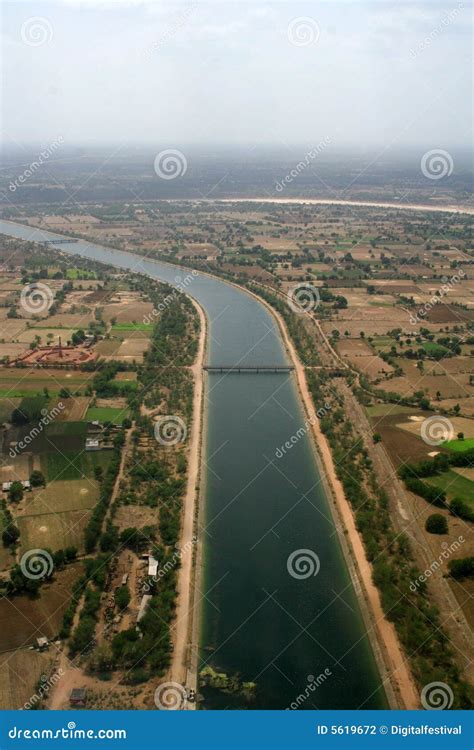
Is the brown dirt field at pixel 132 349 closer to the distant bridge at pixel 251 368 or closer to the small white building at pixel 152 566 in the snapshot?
the distant bridge at pixel 251 368

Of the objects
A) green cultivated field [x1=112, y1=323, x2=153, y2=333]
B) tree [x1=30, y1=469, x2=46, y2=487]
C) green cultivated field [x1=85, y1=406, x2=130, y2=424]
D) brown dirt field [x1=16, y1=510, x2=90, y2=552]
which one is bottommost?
brown dirt field [x1=16, y1=510, x2=90, y2=552]

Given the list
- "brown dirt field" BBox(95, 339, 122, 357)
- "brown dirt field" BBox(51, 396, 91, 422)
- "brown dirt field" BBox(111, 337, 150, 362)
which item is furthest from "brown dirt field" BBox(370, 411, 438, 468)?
"brown dirt field" BBox(95, 339, 122, 357)

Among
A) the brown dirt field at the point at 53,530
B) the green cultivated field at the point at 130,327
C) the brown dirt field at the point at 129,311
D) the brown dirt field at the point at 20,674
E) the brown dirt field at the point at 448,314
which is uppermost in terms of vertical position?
the brown dirt field at the point at 448,314

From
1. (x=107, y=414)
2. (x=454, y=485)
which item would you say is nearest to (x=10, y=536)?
(x=107, y=414)

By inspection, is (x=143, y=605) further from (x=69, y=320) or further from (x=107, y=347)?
(x=69, y=320)

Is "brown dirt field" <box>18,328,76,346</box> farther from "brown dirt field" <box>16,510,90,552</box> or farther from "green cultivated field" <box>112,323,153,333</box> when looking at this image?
"brown dirt field" <box>16,510,90,552</box>

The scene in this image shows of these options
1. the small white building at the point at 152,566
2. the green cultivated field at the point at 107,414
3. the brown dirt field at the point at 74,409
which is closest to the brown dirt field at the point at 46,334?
the brown dirt field at the point at 74,409
